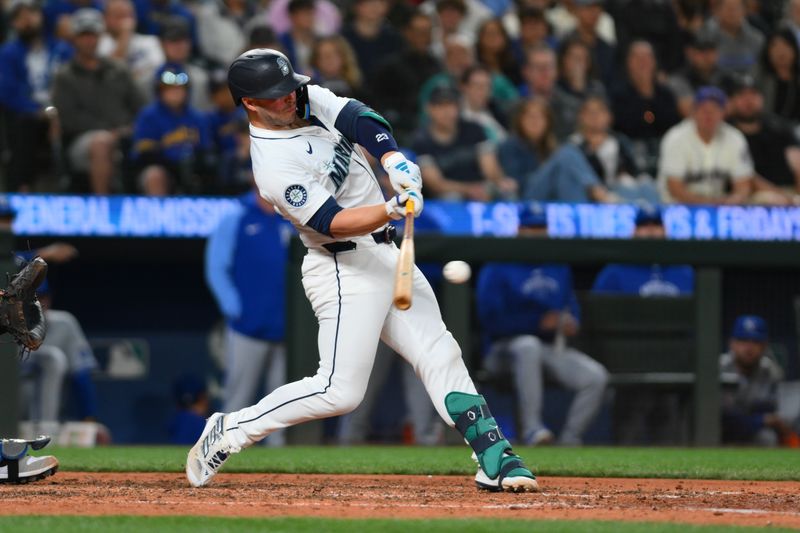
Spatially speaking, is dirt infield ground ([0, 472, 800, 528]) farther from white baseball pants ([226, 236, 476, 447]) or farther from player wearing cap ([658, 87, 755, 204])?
player wearing cap ([658, 87, 755, 204])

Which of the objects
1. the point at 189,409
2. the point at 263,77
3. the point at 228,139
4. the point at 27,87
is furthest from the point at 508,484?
the point at 27,87

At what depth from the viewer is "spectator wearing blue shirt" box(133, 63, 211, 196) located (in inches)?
360

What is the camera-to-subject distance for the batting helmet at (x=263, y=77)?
4914 millimetres

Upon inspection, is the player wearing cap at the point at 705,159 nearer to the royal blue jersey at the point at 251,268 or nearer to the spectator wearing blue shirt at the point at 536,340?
the spectator wearing blue shirt at the point at 536,340

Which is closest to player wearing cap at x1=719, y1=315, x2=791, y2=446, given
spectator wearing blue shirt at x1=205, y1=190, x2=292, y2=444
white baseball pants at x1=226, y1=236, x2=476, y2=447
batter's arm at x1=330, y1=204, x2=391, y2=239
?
spectator wearing blue shirt at x1=205, y1=190, x2=292, y2=444

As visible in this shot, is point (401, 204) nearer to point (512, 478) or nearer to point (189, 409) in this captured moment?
point (512, 478)

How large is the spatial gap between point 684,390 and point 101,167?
3989 mm

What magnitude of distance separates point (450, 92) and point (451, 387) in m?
4.86

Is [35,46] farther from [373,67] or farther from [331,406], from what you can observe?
[331,406]

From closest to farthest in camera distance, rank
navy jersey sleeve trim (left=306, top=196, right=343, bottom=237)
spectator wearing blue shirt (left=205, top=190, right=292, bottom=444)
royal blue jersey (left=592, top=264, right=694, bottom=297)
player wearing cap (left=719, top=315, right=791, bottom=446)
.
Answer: navy jersey sleeve trim (left=306, top=196, right=343, bottom=237) → player wearing cap (left=719, top=315, right=791, bottom=446) → royal blue jersey (left=592, top=264, right=694, bottom=297) → spectator wearing blue shirt (left=205, top=190, right=292, bottom=444)

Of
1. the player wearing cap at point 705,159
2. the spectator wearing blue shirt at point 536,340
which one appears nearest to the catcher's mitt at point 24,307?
the spectator wearing blue shirt at point 536,340

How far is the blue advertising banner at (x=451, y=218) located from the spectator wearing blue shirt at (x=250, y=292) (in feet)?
0.99

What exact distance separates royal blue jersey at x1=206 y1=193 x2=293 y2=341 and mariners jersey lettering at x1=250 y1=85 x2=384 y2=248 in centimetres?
365

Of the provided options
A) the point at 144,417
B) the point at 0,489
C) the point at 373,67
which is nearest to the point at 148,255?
the point at 144,417
